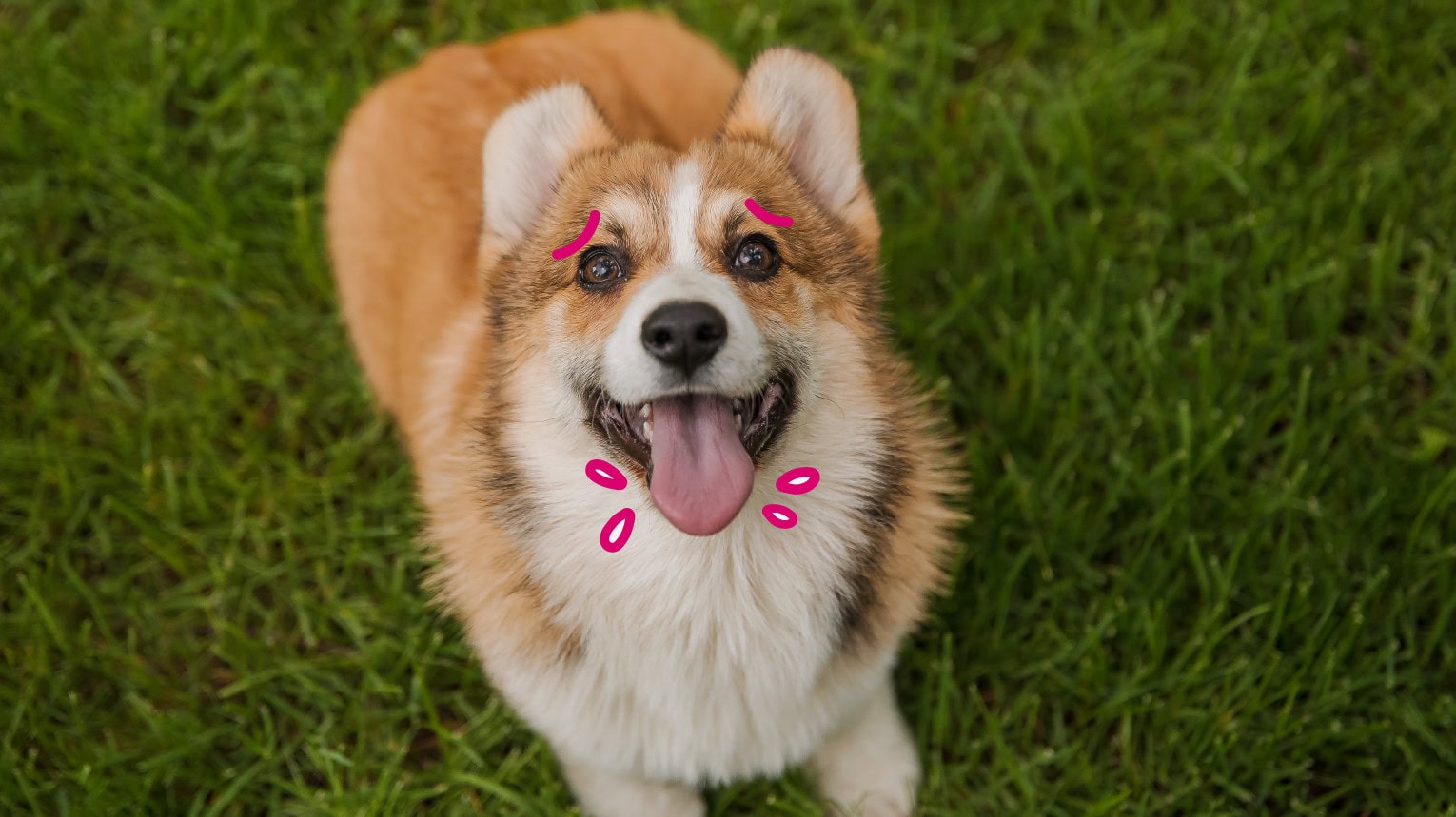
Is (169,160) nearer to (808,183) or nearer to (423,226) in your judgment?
(423,226)

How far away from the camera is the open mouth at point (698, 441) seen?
7.94ft

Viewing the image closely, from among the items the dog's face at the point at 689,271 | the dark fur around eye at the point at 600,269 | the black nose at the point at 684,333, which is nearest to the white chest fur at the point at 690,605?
the dog's face at the point at 689,271

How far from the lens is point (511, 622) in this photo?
2846mm

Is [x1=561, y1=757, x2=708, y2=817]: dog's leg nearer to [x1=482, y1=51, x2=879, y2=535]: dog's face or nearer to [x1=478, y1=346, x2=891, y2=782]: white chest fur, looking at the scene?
[x1=478, y1=346, x2=891, y2=782]: white chest fur

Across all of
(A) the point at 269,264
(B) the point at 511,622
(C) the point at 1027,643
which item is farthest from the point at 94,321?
(C) the point at 1027,643

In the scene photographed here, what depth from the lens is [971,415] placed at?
4109 millimetres

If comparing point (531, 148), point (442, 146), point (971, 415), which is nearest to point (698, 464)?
point (531, 148)

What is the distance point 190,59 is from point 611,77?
224 centimetres

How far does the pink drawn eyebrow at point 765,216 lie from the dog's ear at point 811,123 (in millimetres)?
295

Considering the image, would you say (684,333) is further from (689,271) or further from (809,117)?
(809,117)

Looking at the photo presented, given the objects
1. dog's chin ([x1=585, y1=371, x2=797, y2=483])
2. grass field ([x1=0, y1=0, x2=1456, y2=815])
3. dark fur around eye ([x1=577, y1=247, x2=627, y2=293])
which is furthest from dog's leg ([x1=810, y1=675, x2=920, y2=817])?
dark fur around eye ([x1=577, y1=247, x2=627, y2=293])

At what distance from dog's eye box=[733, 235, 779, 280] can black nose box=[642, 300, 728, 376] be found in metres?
0.35

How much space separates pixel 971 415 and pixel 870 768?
141cm

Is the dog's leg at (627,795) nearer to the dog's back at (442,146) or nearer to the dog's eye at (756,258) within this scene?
the dog's back at (442,146)
